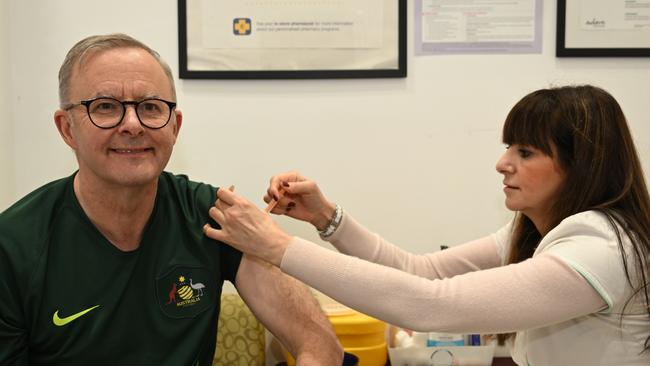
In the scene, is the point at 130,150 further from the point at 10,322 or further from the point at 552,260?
the point at 552,260

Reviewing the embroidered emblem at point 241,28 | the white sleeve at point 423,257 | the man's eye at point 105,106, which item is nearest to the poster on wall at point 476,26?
the embroidered emblem at point 241,28

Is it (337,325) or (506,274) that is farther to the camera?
(337,325)

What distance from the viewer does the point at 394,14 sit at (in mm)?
2148

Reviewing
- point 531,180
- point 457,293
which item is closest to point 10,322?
point 457,293

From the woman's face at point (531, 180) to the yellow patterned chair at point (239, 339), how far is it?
0.92m

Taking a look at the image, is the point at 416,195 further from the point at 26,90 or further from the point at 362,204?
the point at 26,90

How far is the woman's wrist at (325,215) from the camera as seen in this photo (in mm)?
1828

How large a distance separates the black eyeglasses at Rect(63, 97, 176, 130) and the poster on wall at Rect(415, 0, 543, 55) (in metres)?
1.09

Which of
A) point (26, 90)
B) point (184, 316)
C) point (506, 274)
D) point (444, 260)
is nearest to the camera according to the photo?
point (506, 274)

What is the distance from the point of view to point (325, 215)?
1833mm

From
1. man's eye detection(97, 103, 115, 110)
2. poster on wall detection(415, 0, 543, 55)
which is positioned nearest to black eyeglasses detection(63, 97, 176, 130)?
man's eye detection(97, 103, 115, 110)

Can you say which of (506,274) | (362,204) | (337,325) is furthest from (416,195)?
(506,274)

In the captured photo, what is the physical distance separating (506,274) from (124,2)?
1.59m

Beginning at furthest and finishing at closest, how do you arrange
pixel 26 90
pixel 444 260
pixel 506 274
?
pixel 26 90, pixel 444 260, pixel 506 274
